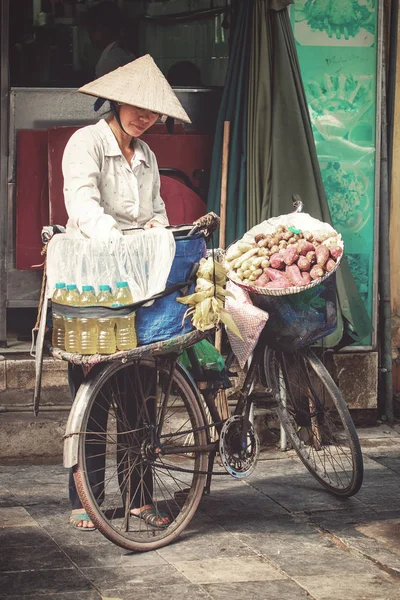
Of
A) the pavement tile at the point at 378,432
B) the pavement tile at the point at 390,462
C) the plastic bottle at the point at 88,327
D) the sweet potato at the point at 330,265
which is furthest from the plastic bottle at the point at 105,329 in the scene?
the pavement tile at the point at 378,432

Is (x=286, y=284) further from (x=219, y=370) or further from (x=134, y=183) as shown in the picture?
(x=134, y=183)

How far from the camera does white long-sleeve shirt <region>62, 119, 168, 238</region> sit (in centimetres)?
480

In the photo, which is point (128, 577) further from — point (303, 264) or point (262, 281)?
point (303, 264)

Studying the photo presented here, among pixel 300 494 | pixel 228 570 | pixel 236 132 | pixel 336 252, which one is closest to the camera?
pixel 228 570

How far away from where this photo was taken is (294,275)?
201 inches

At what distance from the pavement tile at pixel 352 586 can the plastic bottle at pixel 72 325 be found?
1.38m

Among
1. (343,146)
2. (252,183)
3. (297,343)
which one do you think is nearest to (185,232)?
(297,343)

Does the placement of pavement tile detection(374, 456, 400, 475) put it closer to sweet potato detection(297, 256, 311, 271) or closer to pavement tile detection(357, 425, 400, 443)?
pavement tile detection(357, 425, 400, 443)

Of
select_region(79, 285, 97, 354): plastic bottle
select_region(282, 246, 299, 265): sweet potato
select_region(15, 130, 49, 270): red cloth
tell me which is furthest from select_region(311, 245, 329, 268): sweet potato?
select_region(15, 130, 49, 270): red cloth

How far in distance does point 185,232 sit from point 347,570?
5.39 feet

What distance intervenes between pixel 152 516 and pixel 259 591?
0.93 metres

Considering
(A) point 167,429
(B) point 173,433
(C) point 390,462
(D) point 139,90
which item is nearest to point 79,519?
(B) point 173,433

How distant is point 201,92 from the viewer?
736 cm

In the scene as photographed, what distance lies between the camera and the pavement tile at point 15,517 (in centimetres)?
514
